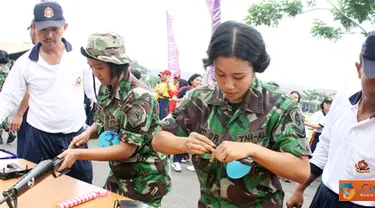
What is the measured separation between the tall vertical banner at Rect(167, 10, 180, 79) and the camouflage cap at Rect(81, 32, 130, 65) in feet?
27.1

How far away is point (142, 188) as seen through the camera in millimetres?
1748

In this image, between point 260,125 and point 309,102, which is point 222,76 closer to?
point 260,125

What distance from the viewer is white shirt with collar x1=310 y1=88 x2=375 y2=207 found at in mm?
1380

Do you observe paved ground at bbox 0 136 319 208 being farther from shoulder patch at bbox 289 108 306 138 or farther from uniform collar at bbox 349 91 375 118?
shoulder patch at bbox 289 108 306 138

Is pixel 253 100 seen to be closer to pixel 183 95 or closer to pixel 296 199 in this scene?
pixel 296 199

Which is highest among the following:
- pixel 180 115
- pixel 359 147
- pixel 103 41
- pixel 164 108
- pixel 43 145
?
pixel 103 41

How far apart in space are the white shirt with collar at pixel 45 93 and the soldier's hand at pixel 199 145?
146 cm

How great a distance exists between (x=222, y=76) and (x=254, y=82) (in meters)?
0.18

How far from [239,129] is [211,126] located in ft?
0.39

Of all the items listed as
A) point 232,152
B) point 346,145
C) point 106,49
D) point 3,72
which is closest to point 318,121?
point 346,145

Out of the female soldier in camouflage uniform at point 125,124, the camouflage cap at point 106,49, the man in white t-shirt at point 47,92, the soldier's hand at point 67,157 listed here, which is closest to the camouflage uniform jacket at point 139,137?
the female soldier in camouflage uniform at point 125,124

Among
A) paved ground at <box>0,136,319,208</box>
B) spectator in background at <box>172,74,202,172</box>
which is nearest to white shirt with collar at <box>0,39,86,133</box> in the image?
paved ground at <box>0,136,319,208</box>

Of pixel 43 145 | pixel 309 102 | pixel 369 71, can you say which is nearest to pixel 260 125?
pixel 369 71

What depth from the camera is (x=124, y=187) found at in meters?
1.75
